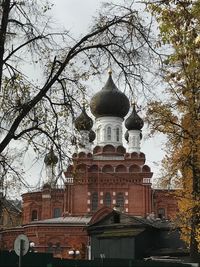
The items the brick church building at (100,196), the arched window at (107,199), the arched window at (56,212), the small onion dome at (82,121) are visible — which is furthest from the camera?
the arched window at (56,212)

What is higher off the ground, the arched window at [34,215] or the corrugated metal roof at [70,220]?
the arched window at [34,215]

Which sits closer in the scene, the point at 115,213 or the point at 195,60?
the point at 195,60

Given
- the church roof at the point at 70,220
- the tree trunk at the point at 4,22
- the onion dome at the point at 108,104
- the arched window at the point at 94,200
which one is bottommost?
the church roof at the point at 70,220

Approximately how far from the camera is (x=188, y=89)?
62.7 ft

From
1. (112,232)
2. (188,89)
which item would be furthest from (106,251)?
(188,89)

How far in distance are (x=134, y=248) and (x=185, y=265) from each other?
1284 centimetres

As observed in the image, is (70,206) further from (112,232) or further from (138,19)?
(138,19)

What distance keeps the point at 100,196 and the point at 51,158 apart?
41.5 meters

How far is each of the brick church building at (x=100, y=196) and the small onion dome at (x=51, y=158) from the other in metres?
33.8

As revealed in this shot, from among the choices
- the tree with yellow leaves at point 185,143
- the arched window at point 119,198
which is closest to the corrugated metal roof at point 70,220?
the arched window at point 119,198

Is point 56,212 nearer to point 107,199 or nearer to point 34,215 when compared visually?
point 34,215

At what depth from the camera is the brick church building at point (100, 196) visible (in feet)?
168

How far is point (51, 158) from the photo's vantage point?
13344mm

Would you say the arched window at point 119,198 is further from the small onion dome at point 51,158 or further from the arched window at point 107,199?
the small onion dome at point 51,158
